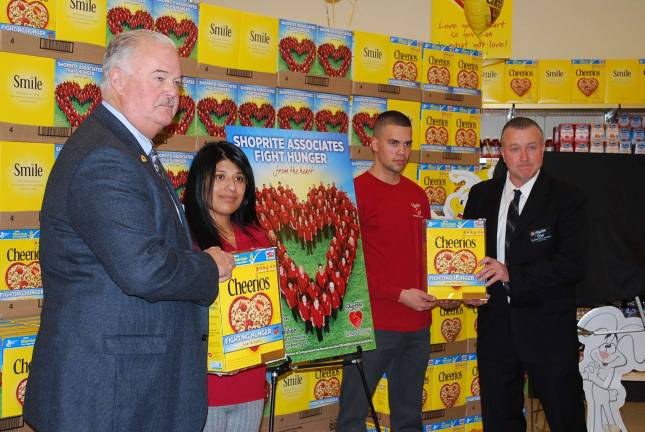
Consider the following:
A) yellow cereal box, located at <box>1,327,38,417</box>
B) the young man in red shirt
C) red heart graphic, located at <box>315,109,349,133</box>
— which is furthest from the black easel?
red heart graphic, located at <box>315,109,349,133</box>

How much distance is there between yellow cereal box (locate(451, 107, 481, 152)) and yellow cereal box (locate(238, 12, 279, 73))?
4.50 feet

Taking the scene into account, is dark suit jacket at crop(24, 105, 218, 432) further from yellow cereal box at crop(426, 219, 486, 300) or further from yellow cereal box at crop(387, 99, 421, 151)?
yellow cereal box at crop(387, 99, 421, 151)

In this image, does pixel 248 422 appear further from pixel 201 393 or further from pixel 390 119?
pixel 390 119

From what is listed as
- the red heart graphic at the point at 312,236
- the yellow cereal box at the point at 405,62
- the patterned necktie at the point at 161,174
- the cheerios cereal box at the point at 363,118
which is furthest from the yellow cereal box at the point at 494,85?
the patterned necktie at the point at 161,174

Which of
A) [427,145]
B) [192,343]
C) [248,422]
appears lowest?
[248,422]

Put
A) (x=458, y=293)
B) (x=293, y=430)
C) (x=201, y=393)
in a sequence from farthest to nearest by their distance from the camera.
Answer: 1. (x=293, y=430)
2. (x=458, y=293)
3. (x=201, y=393)

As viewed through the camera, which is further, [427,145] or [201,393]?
[427,145]

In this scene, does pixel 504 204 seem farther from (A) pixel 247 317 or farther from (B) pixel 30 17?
(B) pixel 30 17

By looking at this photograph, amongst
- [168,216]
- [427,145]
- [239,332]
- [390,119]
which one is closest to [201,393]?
[239,332]

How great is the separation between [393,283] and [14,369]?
67.7 inches

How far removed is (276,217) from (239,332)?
0.74 m

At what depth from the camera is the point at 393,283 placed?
11.1 feet

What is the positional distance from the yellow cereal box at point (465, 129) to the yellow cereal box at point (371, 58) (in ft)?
2.07

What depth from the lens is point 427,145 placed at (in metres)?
4.26
